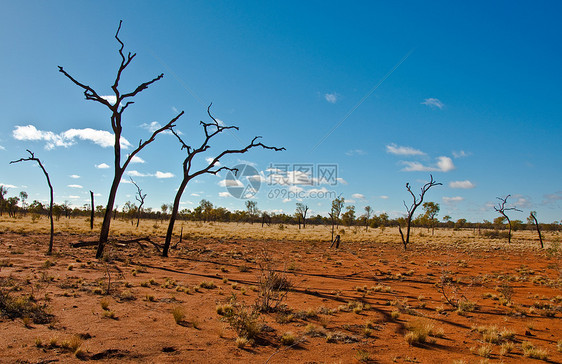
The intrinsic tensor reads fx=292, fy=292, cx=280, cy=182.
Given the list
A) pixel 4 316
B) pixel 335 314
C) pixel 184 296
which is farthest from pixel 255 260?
pixel 4 316

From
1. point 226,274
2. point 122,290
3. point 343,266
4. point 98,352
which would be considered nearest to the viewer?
point 98,352

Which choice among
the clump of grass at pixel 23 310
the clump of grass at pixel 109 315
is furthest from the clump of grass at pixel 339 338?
the clump of grass at pixel 23 310

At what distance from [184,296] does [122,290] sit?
2060mm

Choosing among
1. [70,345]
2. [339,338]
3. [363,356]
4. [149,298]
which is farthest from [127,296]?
[363,356]

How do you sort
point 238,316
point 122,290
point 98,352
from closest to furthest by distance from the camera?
1. point 98,352
2. point 238,316
3. point 122,290

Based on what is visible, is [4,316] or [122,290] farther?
[122,290]

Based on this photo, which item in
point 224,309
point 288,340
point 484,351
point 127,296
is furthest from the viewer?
point 127,296

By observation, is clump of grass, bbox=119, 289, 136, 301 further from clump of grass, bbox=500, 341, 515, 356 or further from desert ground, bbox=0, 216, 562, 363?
clump of grass, bbox=500, 341, 515, 356

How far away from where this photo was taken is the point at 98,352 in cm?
537

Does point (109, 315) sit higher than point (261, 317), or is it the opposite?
point (109, 315)

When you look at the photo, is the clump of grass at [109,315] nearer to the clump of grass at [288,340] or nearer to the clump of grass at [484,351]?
the clump of grass at [288,340]

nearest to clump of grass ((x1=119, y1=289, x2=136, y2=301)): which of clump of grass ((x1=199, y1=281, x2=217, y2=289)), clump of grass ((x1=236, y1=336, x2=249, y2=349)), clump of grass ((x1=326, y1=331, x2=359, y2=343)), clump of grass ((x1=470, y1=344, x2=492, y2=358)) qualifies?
clump of grass ((x1=199, y1=281, x2=217, y2=289))

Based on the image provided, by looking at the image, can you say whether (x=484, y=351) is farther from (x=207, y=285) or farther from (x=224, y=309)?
(x=207, y=285)

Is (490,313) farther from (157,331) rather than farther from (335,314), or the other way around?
(157,331)
